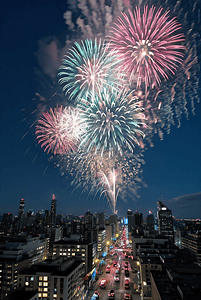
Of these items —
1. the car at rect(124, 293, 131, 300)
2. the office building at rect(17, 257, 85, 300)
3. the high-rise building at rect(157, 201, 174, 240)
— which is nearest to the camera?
the office building at rect(17, 257, 85, 300)

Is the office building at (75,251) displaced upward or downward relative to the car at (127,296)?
upward

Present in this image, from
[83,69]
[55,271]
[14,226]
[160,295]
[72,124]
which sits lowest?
[14,226]

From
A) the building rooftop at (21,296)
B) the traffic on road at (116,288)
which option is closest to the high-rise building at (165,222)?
the traffic on road at (116,288)

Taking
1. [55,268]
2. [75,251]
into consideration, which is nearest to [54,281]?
[55,268]

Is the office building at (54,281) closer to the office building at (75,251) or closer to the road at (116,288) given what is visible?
the road at (116,288)

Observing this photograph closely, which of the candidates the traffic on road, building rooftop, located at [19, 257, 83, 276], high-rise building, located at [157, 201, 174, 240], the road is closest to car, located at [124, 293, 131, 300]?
the traffic on road

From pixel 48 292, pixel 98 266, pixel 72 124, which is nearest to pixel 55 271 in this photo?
pixel 48 292

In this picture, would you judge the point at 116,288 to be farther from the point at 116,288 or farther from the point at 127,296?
the point at 127,296

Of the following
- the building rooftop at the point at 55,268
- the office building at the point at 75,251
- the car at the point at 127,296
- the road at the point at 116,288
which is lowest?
the road at the point at 116,288

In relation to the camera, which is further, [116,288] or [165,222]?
[165,222]

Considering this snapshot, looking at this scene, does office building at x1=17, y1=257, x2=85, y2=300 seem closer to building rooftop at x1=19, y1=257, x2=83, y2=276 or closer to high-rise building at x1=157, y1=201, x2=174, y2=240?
building rooftop at x1=19, y1=257, x2=83, y2=276

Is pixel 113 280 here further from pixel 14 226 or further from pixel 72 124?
pixel 14 226
